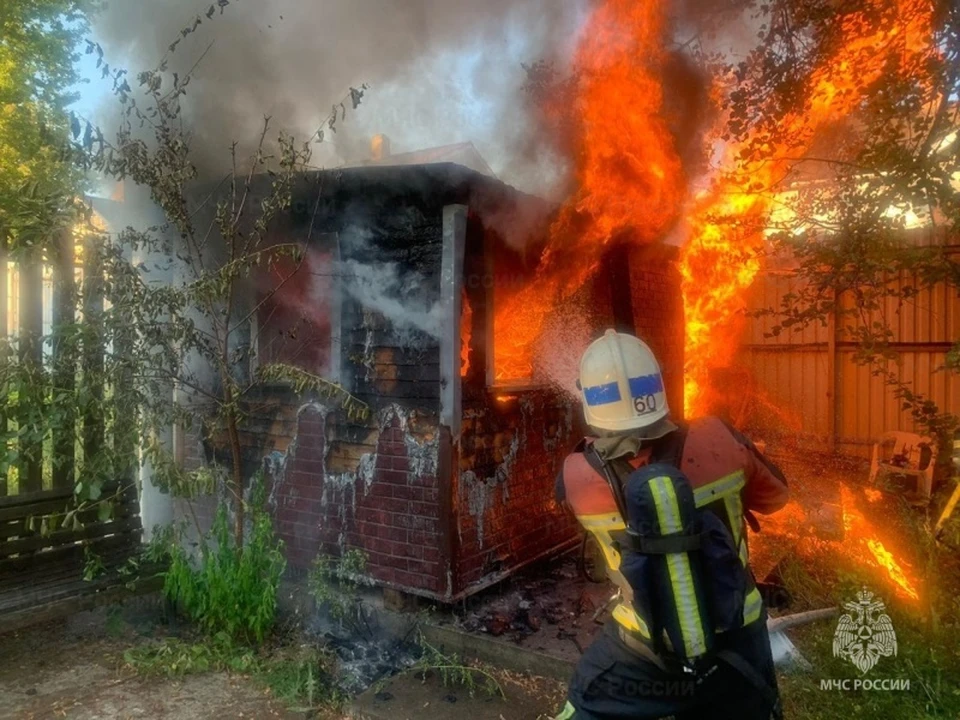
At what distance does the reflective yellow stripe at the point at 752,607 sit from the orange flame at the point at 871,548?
8.21 ft

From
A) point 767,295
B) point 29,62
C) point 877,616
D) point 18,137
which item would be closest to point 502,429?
point 877,616

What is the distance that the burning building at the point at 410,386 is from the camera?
495cm

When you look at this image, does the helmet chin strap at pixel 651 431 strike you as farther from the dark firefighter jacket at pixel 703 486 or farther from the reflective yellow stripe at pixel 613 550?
the reflective yellow stripe at pixel 613 550

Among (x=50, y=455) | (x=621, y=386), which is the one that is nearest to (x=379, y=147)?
(x=50, y=455)

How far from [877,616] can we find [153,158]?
5758 millimetres

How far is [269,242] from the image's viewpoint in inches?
232

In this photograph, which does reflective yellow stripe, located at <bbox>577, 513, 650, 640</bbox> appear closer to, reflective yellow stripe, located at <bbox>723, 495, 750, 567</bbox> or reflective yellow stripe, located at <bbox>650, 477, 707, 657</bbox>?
reflective yellow stripe, located at <bbox>650, 477, 707, 657</bbox>

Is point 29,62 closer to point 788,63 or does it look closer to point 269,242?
point 269,242

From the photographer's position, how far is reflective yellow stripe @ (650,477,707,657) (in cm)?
204

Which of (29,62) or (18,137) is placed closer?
(18,137)

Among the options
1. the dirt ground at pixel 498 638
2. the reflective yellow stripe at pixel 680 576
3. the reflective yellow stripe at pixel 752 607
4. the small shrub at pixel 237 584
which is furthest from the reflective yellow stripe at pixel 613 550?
the small shrub at pixel 237 584

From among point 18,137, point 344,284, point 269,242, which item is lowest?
point 344,284

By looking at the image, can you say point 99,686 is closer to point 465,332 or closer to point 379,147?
point 465,332

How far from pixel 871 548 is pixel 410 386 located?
3.76 m
